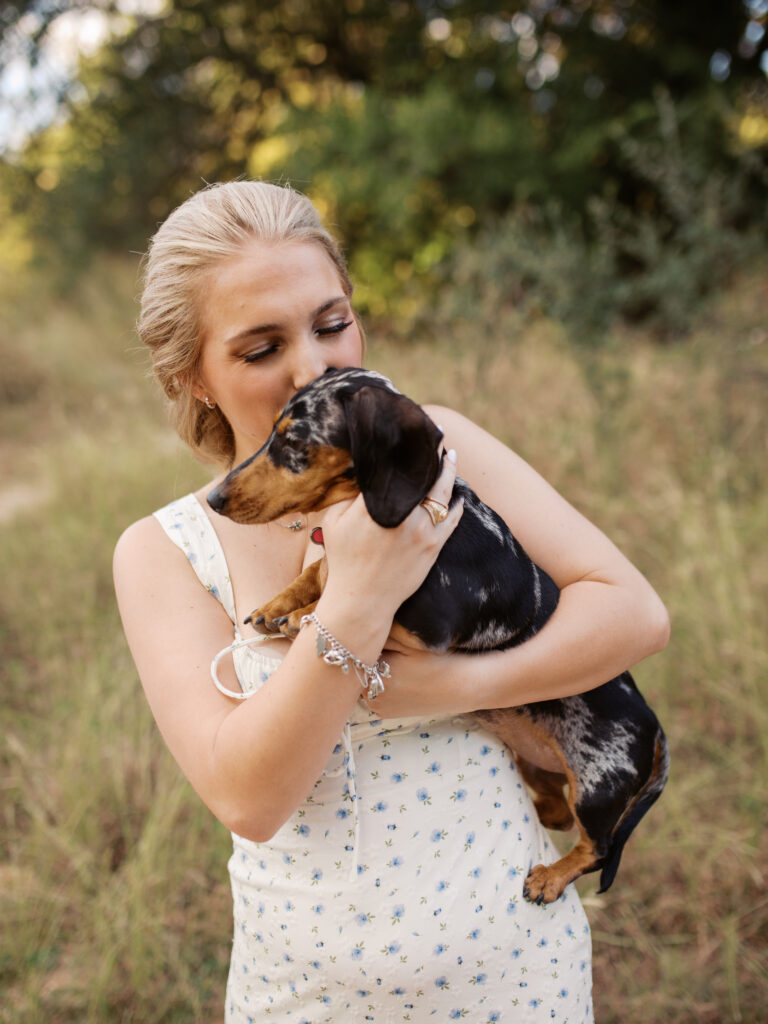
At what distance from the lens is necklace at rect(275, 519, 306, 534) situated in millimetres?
1726

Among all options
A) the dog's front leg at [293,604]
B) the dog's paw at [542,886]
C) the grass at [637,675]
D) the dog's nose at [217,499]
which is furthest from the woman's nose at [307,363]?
the dog's paw at [542,886]

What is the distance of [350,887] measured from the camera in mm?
1349

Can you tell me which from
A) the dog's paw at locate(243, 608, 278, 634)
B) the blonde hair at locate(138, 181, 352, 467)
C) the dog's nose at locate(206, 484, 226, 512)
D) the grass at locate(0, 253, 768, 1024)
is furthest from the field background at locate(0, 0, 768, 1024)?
the dog's paw at locate(243, 608, 278, 634)

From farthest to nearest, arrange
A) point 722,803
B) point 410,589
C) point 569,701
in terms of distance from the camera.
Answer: point 722,803
point 569,701
point 410,589

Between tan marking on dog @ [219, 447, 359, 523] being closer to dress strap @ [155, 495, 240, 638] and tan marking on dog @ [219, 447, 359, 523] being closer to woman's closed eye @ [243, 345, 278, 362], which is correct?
dress strap @ [155, 495, 240, 638]

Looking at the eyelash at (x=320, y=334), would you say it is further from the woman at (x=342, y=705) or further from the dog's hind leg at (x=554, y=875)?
the dog's hind leg at (x=554, y=875)

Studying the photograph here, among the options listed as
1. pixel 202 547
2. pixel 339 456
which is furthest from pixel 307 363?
pixel 202 547

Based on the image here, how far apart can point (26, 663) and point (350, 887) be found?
313cm

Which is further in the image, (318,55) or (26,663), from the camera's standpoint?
(318,55)

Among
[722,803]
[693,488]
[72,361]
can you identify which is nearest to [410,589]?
[722,803]

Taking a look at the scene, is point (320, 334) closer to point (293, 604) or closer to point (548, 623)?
point (293, 604)

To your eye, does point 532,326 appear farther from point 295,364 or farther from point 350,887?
point 350,887

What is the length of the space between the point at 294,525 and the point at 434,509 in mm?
440

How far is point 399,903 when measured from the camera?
1.34 meters
